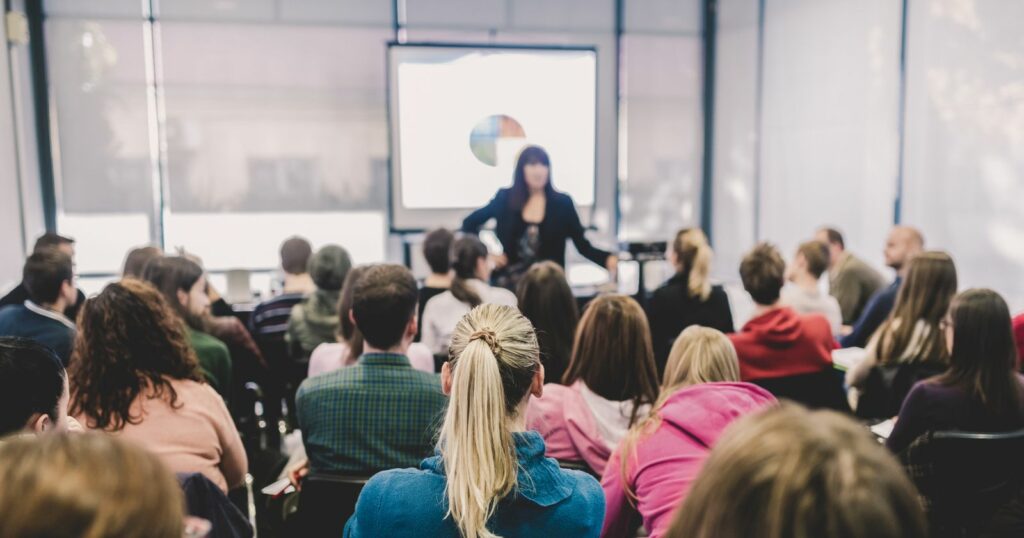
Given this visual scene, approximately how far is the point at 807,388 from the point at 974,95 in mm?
2743

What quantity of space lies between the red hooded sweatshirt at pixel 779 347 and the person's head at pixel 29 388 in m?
2.27

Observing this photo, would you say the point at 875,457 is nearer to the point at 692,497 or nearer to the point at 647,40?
the point at 692,497

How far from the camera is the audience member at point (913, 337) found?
3004 millimetres

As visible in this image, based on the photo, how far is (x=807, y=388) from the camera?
3.07 m

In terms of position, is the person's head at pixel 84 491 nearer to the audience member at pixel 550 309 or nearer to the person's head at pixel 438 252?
the audience member at pixel 550 309

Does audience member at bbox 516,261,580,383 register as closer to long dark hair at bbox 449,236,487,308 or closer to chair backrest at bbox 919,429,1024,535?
long dark hair at bbox 449,236,487,308

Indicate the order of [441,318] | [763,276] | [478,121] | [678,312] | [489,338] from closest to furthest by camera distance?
[489,338]
[763,276]
[441,318]
[678,312]
[478,121]

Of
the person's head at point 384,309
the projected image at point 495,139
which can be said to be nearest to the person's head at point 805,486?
the person's head at point 384,309

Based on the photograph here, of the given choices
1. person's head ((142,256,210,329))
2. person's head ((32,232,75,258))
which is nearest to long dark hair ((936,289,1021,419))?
person's head ((142,256,210,329))

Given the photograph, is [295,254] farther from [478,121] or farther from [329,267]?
[478,121]

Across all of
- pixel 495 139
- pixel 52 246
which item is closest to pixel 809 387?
pixel 52 246

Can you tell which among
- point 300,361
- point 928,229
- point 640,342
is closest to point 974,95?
point 928,229

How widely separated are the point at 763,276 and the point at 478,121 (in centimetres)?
397

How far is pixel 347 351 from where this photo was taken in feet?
9.22
